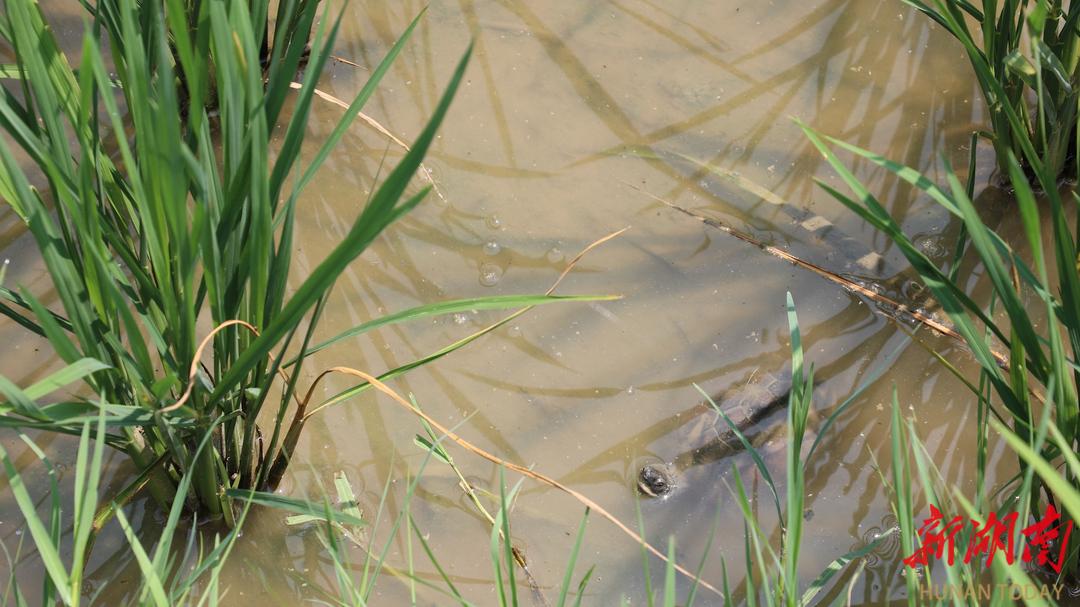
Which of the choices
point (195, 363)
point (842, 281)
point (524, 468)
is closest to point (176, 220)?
point (195, 363)

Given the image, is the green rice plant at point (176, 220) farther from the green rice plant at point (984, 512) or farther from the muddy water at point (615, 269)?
the green rice plant at point (984, 512)

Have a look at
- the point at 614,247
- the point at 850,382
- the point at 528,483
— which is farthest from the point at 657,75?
the point at 528,483

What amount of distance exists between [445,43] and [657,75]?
0.46m

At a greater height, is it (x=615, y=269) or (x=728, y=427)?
(x=615, y=269)

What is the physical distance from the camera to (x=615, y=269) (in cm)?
184

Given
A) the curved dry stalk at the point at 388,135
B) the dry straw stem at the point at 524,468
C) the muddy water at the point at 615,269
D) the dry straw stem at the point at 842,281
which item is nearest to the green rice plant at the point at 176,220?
the dry straw stem at the point at 524,468

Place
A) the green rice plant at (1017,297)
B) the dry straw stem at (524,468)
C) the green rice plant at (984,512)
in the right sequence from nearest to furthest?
the green rice plant at (984,512) < the green rice plant at (1017,297) < the dry straw stem at (524,468)

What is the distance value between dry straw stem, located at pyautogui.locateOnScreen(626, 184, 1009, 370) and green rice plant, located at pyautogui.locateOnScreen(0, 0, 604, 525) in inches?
29.7

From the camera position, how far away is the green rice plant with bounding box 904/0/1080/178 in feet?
5.15

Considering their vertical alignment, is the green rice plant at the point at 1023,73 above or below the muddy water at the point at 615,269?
above

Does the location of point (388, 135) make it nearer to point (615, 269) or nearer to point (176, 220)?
point (615, 269)

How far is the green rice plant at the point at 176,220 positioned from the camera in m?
1.05

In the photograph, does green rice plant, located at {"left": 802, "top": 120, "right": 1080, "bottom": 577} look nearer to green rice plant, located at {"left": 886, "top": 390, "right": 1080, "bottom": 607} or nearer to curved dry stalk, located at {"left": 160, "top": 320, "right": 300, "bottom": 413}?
green rice plant, located at {"left": 886, "top": 390, "right": 1080, "bottom": 607}

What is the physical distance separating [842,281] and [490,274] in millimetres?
653
